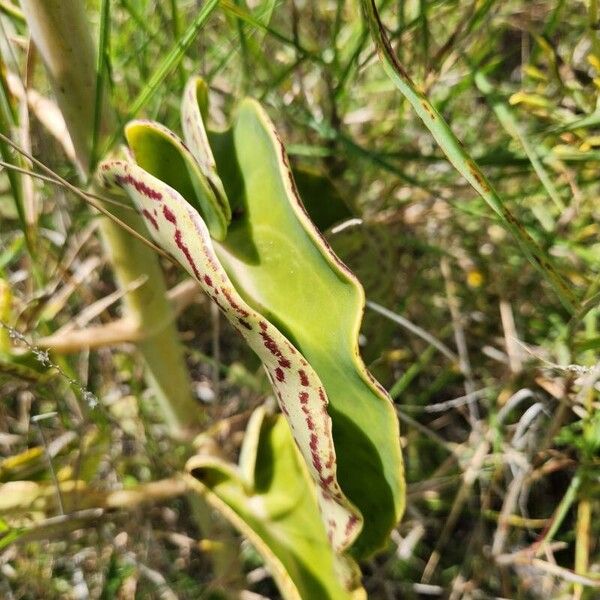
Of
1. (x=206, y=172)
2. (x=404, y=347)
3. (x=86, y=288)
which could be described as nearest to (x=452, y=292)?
(x=404, y=347)

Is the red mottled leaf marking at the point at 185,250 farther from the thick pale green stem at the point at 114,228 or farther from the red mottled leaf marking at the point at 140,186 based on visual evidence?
the thick pale green stem at the point at 114,228

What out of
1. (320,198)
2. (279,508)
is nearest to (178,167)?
(320,198)

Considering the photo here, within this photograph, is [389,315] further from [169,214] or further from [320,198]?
[169,214]

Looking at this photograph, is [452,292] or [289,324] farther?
[452,292]

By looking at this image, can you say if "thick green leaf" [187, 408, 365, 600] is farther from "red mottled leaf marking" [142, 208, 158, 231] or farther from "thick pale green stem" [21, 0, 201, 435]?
"red mottled leaf marking" [142, 208, 158, 231]

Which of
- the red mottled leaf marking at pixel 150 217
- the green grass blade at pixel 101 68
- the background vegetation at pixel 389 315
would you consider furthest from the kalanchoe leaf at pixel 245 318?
the background vegetation at pixel 389 315

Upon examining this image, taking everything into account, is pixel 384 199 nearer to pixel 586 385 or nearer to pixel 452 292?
pixel 452 292

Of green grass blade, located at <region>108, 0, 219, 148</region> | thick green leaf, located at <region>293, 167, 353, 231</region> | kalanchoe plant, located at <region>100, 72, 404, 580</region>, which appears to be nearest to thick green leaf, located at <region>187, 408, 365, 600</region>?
kalanchoe plant, located at <region>100, 72, 404, 580</region>
